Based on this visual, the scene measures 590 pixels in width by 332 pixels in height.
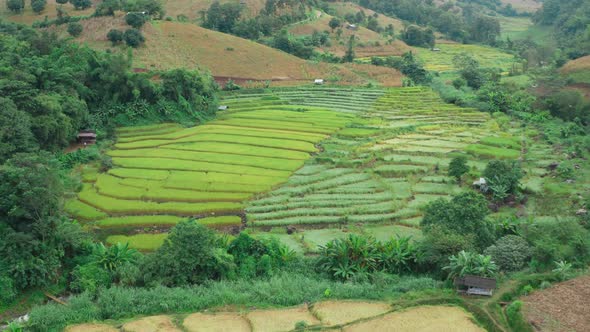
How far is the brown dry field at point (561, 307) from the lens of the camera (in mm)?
19062

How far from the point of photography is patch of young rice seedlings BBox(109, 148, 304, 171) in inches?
1458

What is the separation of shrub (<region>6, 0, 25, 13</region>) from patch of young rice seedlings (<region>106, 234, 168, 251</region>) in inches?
2171

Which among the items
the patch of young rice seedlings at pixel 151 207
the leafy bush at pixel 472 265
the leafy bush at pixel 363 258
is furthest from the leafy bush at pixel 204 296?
the patch of young rice seedlings at pixel 151 207

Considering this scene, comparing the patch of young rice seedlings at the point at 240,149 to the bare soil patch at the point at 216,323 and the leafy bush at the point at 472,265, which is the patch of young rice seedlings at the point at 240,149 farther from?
the bare soil patch at the point at 216,323

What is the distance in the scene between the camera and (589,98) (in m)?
53.0

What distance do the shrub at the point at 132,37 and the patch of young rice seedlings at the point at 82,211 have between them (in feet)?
104

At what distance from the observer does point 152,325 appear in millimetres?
19625

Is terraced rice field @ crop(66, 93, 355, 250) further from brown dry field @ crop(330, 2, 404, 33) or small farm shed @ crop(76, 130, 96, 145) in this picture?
brown dry field @ crop(330, 2, 404, 33)

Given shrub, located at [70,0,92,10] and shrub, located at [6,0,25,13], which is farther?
shrub, located at [70,0,92,10]

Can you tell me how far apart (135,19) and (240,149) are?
94.7 ft

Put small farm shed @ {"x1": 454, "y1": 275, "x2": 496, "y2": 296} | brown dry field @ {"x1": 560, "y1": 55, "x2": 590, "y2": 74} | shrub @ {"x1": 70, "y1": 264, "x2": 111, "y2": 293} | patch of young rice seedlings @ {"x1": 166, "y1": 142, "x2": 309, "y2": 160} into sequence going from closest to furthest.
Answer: small farm shed @ {"x1": 454, "y1": 275, "x2": 496, "y2": 296} < shrub @ {"x1": 70, "y1": 264, "x2": 111, "y2": 293} < patch of young rice seedlings @ {"x1": 166, "y1": 142, "x2": 309, "y2": 160} < brown dry field @ {"x1": 560, "y1": 55, "x2": 590, "y2": 74}

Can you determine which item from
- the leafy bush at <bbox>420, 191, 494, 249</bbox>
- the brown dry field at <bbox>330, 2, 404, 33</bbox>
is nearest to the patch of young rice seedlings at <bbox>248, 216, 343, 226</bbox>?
the leafy bush at <bbox>420, 191, 494, 249</bbox>

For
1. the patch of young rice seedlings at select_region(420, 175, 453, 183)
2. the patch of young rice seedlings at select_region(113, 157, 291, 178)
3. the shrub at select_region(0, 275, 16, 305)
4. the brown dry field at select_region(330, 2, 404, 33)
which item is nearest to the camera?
the shrub at select_region(0, 275, 16, 305)

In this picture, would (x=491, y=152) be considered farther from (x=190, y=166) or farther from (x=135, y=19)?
(x=135, y=19)
